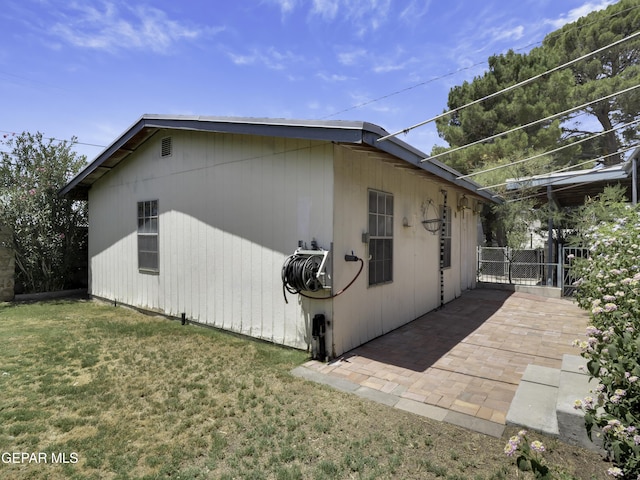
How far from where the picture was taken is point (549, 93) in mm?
14859

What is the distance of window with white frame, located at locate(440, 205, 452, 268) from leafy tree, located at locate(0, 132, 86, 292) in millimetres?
9523

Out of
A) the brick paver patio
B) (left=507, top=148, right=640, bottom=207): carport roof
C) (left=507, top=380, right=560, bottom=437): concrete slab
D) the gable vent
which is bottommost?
the brick paver patio

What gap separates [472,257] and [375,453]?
888 cm

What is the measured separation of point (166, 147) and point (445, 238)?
6276 mm

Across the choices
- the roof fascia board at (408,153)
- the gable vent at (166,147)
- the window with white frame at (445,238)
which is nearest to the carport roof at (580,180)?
the window with white frame at (445,238)

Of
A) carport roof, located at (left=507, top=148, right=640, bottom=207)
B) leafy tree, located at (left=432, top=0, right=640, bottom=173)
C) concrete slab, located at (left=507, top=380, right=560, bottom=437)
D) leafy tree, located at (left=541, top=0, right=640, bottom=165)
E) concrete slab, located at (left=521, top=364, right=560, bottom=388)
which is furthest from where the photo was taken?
leafy tree, located at (left=541, top=0, right=640, bottom=165)

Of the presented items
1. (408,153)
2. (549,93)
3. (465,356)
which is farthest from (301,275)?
(549,93)

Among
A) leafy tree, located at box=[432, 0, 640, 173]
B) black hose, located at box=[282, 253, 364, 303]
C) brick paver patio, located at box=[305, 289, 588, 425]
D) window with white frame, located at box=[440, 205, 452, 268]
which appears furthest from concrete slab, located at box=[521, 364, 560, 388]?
leafy tree, located at box=[432, 0, 640, 173]

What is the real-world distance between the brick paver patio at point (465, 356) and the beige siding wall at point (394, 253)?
0.93 feet

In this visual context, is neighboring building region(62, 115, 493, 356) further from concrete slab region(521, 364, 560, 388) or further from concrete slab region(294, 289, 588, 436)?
concrete slab region(521, 364, 560, 388)

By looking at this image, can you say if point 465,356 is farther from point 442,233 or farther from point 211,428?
point 442,233

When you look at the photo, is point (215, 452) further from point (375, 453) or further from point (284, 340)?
point (284, 340)

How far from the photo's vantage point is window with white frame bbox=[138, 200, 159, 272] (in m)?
6.70

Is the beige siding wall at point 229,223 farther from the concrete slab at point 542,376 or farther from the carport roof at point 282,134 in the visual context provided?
the concrete slab at point 542,376
